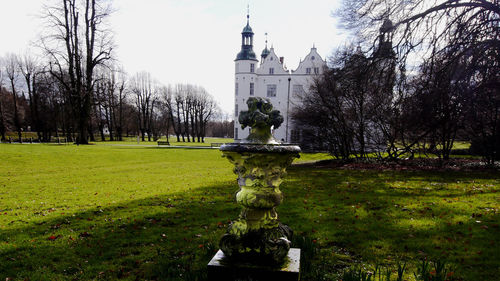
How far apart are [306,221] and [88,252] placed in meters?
4.13

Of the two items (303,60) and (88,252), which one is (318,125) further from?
(303,60)

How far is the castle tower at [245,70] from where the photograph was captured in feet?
158

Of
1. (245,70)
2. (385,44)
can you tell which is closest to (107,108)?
(245,70)

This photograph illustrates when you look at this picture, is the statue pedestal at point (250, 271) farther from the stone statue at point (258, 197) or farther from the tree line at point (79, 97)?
the tree line at point (79, 97)

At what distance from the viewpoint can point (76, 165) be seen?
17547mm

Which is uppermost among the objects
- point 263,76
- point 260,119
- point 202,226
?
point 263,76

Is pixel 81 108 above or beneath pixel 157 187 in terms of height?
above

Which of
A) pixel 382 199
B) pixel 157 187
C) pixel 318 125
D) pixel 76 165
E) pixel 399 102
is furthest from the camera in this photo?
pixel 318 125

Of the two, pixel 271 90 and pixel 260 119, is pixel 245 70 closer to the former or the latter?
pixel 271 90

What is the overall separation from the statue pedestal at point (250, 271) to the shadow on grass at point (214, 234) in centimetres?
42

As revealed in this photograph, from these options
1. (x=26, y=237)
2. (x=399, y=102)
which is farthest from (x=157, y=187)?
(x=399, y=102)

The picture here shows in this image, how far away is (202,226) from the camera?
20.3 feet

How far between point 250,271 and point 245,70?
154 ft

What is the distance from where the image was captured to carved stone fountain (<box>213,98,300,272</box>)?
303cm
